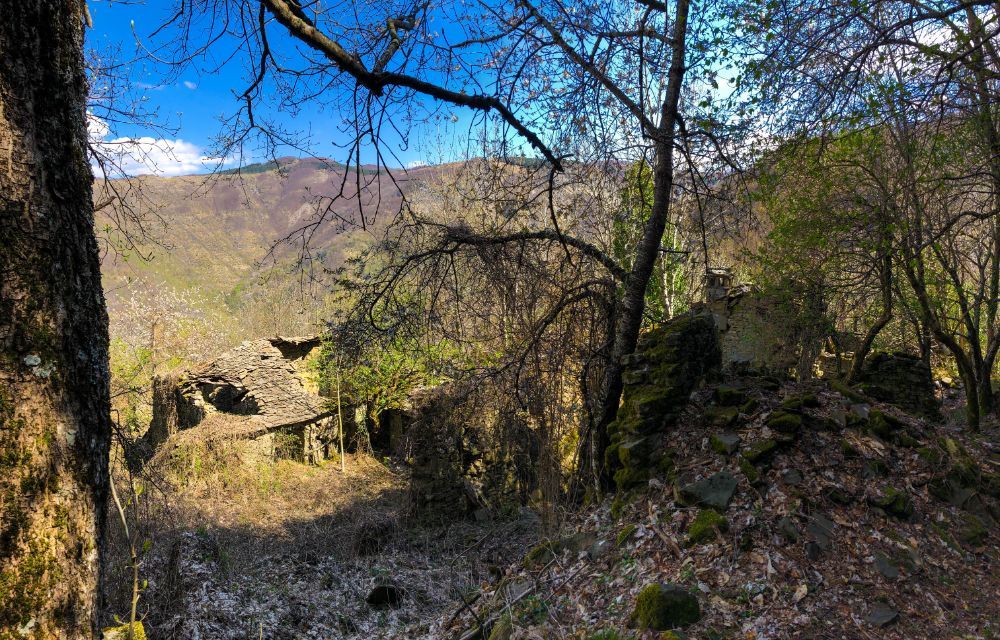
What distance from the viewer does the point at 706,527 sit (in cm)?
422

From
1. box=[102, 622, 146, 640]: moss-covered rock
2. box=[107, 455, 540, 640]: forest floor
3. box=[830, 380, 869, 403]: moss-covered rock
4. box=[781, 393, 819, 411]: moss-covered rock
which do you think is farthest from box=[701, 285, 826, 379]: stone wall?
box=[102, 622, 146, 640]: moss-covered rock

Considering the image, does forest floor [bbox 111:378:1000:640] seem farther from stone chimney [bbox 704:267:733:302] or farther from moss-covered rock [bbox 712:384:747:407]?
stone chimney [bbox 704:267:733:302]

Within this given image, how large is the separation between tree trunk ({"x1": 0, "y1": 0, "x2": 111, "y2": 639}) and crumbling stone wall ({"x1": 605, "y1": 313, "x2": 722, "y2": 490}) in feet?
14.2

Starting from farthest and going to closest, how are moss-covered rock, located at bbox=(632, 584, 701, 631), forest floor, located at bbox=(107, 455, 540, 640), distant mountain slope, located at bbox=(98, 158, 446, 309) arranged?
forest floor, located at bbox=(107, 455, 540, 640) → distant mountain slope, located at bbox=(98, 158, 446, 309) → moss-covered rock, located at bbox=(632, 584, 701, 631)

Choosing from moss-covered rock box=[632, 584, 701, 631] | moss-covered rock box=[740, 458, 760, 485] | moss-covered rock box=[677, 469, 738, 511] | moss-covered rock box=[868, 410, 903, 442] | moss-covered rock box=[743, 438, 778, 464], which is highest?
moss-covered rock box=[868, 410, 903, 442]

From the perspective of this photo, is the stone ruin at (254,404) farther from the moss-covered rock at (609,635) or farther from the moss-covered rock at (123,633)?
the moss-covered rock at (609,635)

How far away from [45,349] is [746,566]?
13.5 feet

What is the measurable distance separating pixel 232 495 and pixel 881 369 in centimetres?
1273

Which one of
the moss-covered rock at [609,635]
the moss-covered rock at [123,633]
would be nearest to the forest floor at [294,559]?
the moss-covered rock at [123,633]

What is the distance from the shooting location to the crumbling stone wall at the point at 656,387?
5.31 meters

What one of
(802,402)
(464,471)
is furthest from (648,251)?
(464,471)

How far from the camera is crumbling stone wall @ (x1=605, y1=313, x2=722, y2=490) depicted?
531 centimetres

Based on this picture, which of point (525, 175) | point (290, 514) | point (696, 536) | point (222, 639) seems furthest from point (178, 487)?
point (696, 536)

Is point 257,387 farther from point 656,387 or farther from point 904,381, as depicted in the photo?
point 904,381
